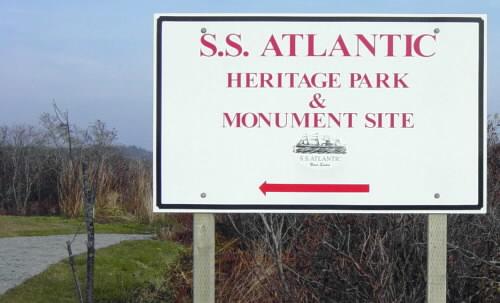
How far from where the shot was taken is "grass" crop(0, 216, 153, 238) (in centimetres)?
1439

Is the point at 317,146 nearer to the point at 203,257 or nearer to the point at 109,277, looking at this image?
the point at 203,257

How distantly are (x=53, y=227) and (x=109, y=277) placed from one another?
741 centimetres

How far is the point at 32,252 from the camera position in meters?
10.9

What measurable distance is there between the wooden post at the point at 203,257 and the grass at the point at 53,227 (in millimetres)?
10901

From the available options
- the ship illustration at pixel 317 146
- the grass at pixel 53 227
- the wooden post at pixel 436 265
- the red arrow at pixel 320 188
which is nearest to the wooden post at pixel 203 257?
the red arrow at pixel 320 188

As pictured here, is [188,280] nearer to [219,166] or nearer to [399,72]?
[219,166]

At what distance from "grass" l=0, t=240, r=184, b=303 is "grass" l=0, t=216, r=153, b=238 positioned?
147 inches

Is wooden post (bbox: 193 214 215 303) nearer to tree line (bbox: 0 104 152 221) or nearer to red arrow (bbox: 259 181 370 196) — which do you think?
red arrow (bbox: 259 181 370 196)

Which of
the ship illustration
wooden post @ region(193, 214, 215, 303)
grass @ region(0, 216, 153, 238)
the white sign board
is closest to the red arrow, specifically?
the white sign board

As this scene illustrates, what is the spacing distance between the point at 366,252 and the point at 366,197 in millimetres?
1549

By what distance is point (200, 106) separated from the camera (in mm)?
3395

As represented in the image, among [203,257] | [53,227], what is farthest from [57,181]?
[203,257]

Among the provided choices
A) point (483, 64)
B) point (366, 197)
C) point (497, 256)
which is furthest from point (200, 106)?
point (497, 256)

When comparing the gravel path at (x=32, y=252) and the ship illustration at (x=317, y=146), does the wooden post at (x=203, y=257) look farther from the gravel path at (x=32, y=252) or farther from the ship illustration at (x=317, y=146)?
the gravel path at (x=32, y=252)
